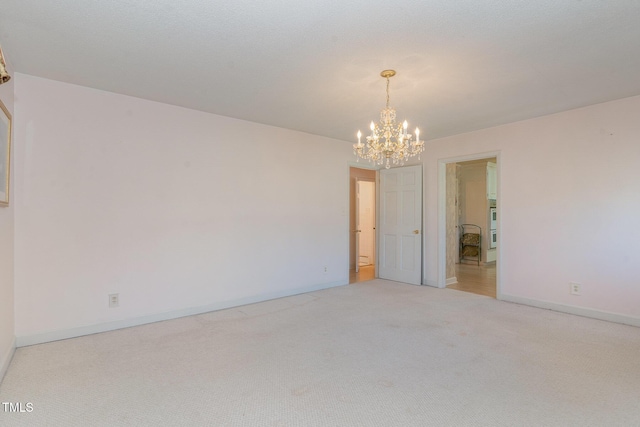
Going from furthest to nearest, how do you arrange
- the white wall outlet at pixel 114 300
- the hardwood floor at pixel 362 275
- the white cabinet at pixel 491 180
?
the white cabinet at pixel 491 180 < the hardwood floor at pixel 362 275 < the white wall outlet at pixel 114 300

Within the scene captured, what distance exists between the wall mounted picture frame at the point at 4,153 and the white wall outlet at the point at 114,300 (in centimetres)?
130

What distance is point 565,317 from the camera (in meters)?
3.85

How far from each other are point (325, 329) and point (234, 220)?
1.87 meters

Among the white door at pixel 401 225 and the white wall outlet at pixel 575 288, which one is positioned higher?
the white door at pixel 401 225

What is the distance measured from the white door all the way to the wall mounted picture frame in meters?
5.17

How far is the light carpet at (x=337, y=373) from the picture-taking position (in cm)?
196

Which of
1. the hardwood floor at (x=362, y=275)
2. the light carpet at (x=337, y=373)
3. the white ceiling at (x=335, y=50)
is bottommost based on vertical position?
the hardwood floor at (x=362, y=275)

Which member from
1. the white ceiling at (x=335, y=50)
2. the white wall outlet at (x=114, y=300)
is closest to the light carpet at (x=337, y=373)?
the white wall outlet at (x=114, y=300)

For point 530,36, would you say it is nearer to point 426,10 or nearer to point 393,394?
point 426,10

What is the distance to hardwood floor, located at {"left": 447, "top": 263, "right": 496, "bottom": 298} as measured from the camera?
527 centimetres

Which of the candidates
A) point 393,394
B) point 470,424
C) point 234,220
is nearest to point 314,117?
point 234,220

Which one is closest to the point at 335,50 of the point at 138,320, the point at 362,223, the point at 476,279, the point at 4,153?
the point at 4,153

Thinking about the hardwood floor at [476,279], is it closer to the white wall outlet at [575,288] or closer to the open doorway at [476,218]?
the open doorway at [476,218]

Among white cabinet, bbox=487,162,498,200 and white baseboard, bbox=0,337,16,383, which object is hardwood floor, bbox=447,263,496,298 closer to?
white cabinet, bbox=487,162,498,200
